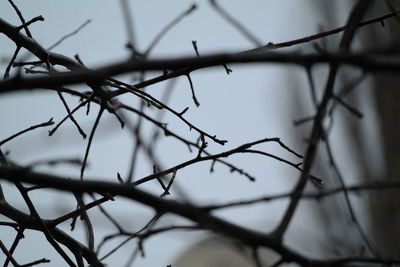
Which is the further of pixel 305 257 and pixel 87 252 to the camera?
pixel 87 252

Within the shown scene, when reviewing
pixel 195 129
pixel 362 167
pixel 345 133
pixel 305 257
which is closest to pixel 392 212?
pixel 362 167

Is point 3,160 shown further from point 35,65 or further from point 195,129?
point 195,129

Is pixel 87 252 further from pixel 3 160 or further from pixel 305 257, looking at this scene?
pixel 305 257

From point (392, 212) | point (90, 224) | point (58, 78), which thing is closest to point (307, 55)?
point (58, 78)

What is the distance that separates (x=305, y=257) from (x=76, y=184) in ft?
0.54

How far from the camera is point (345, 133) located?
3613mm

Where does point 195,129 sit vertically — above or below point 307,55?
above

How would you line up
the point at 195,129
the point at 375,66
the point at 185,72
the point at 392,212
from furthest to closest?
the point at 392,212, the point at 195,129, the point at 185,72, the point at 375,66

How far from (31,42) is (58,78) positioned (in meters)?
0.36

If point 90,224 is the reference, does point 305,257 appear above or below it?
below

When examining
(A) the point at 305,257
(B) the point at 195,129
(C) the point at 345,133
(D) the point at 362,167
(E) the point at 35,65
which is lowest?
(A) the point at 305,257

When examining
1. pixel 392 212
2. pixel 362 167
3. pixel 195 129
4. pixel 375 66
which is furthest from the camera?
pixel 362 167

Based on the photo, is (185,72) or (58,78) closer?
(58,78)

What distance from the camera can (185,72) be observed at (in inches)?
22.1
